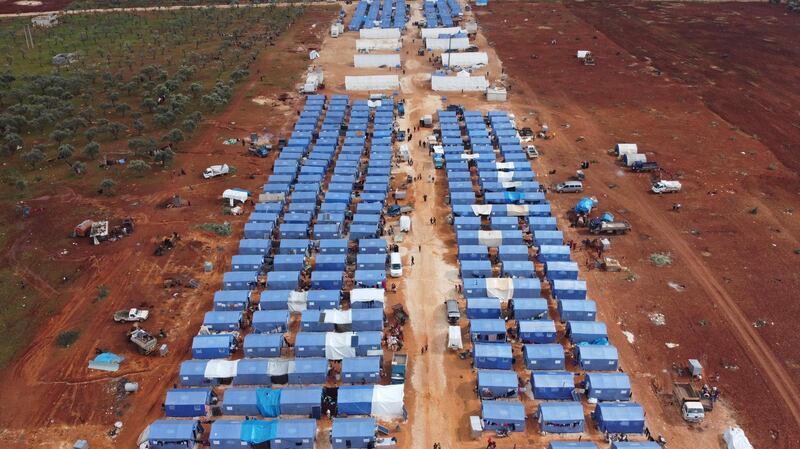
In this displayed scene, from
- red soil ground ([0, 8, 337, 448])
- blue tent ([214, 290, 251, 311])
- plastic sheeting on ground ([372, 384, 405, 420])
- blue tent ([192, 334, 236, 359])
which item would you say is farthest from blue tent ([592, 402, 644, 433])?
red soil ground ([0, 8, 337, 448])

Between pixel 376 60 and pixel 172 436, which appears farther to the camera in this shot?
pixel 376 60

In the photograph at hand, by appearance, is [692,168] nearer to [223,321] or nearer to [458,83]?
[458,83]

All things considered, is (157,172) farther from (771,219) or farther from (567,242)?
(771,219)

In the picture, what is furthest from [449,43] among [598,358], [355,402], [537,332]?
[355,402]

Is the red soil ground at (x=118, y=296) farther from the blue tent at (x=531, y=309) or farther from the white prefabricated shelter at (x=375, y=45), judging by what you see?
the white prefabricated shelter at (x=375, y=45)

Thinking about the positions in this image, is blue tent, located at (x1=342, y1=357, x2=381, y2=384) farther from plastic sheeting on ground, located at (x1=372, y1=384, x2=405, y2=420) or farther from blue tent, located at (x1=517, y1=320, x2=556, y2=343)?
blue tent, located at (x1=517, y1=320, x2=556, y2=343)

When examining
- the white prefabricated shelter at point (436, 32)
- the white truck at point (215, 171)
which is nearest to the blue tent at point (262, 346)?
the white truck at point (215, 171)
